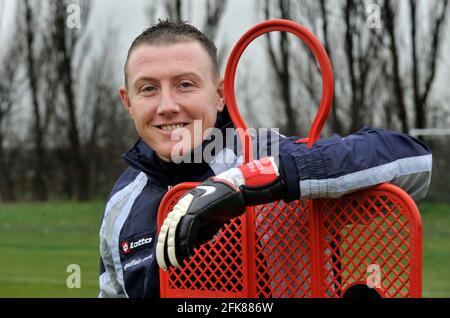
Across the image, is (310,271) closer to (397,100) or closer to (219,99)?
(219,99)

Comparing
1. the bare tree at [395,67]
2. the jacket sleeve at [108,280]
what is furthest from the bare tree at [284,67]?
the jacket sleeve at [108,280]

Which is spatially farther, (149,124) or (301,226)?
(149,124)

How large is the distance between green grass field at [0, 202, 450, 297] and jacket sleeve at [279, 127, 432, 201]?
5.48m

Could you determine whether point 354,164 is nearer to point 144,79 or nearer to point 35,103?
point 144,79

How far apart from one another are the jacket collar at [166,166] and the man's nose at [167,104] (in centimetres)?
20

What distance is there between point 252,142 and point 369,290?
551 millimetres

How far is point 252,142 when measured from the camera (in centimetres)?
204

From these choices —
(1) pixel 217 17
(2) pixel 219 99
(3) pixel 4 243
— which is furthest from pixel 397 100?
(2) pixel 219 99

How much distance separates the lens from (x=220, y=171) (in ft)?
7.36

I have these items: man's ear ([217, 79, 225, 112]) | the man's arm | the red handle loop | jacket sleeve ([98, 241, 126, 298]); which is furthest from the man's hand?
jacket sleeve ([98, 241, 126, 298])

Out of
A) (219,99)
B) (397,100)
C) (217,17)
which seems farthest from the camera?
(217,17)

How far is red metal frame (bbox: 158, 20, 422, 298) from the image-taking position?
173 centimetres

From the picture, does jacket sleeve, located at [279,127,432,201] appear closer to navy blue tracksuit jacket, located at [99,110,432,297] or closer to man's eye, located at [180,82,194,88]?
navy blue tracksuit jacket, located at [99,110,432,297]

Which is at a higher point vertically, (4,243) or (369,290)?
(369,290)
